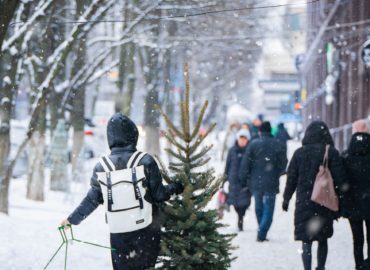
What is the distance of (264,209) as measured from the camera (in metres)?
12.4

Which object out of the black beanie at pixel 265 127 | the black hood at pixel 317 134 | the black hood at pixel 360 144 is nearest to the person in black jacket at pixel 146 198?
the black hood at pixel 317 134

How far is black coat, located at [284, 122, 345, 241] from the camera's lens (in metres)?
8.63

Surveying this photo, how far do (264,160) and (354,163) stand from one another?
136 inches

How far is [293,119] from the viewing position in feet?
192

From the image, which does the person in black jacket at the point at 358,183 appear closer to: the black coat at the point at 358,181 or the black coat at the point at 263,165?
the black coat at the point at 358,181

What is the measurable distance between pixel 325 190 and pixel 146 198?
285 cm

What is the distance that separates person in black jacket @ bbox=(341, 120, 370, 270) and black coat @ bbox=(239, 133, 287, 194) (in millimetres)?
3282

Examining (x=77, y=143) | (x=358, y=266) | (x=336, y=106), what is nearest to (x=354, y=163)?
(x=358, y=266)

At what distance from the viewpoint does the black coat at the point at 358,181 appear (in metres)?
9.05

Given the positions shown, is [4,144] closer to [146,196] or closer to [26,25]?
[26,25]

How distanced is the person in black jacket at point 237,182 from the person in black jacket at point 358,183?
4477 millimetres

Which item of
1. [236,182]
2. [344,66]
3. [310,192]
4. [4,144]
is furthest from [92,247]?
[344,66]

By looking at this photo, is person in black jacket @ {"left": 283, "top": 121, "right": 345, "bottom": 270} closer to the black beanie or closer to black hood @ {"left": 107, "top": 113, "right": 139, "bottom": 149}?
black hood @ {"left": 107, "top": 113, "right": 139, "bottom": 149}

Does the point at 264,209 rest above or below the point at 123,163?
below
